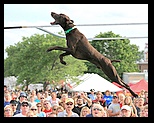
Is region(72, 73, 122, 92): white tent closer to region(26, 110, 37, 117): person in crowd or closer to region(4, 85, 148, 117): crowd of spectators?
region(4, 85, 148, 117): crowd of spectators

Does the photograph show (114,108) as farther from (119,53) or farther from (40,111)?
(119,53)

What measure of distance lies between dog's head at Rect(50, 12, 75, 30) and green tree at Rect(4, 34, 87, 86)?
6.32 meters

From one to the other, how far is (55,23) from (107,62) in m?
0.67

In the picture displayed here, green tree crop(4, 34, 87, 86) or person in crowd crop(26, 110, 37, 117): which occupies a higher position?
green tree crop(4, 34, 87, 86)

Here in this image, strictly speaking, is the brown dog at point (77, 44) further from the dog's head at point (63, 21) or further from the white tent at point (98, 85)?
the white tent at point (98, 85)

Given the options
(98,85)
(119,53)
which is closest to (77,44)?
(98,85)

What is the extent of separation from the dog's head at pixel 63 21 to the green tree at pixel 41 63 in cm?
632

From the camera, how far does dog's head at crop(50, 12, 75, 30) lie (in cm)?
375

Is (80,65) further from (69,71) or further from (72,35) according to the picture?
(72,35)

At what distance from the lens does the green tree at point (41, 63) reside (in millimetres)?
10852

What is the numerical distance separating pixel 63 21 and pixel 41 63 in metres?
8.65

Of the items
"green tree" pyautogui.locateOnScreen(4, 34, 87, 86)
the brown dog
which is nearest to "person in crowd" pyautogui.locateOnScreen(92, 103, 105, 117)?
the brown dog

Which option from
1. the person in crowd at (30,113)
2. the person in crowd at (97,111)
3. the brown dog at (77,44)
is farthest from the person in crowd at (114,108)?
the brown dog at (77,44)

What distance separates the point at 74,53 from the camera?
3742mm
